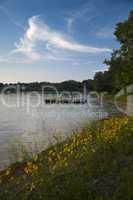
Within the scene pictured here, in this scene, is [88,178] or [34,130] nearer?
[88,178]

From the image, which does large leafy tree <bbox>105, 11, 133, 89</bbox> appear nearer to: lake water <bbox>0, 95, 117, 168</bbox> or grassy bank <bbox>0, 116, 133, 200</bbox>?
lake water <bbox>0, 95, 117, 168</bbox>

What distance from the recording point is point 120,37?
46.5 metres

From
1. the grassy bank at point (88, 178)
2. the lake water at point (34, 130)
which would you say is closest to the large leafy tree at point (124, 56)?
the lake water at point (34, 130)

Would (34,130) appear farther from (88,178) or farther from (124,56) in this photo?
(124,56)

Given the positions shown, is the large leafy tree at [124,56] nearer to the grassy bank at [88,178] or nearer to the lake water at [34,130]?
the lake water at [34,130]

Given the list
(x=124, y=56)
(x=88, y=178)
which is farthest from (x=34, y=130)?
(x=124, y=56)

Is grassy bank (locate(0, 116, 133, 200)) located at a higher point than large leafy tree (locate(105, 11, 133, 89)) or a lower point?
lower

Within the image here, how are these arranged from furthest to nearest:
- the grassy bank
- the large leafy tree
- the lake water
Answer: the large leafy tree, the lake water, the grassy bank

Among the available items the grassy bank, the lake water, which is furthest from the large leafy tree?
the grassy bank

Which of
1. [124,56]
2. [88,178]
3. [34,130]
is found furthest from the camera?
[124,56]

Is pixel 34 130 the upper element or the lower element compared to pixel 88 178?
lower

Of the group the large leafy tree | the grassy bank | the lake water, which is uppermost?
the large leafy tree

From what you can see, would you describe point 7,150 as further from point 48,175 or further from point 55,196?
point 55,196

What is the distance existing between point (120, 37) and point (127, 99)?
12.6 metres
